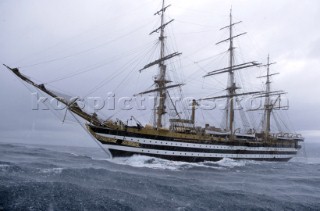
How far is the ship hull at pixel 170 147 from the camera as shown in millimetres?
28609

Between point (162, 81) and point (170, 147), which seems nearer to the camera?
point (170, 147)

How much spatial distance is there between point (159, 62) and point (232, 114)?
15144 mm

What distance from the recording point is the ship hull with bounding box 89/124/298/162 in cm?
2861

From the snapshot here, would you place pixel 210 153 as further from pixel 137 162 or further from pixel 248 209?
pixel 248 209

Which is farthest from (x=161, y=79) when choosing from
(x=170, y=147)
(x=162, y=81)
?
(x=170, y=147)

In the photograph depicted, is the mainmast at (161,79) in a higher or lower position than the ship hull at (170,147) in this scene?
higher

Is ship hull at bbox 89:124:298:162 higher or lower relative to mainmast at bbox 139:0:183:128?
lower

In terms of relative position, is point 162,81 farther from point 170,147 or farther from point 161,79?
point 170,147

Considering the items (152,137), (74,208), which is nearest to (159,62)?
(152,137)

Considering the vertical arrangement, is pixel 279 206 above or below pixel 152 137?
below

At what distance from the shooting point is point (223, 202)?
12438mm

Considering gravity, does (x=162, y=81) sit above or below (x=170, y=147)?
above

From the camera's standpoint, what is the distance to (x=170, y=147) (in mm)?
30375

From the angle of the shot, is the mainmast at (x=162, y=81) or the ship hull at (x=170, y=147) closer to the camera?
the ship hull at (x=170, y=147)
